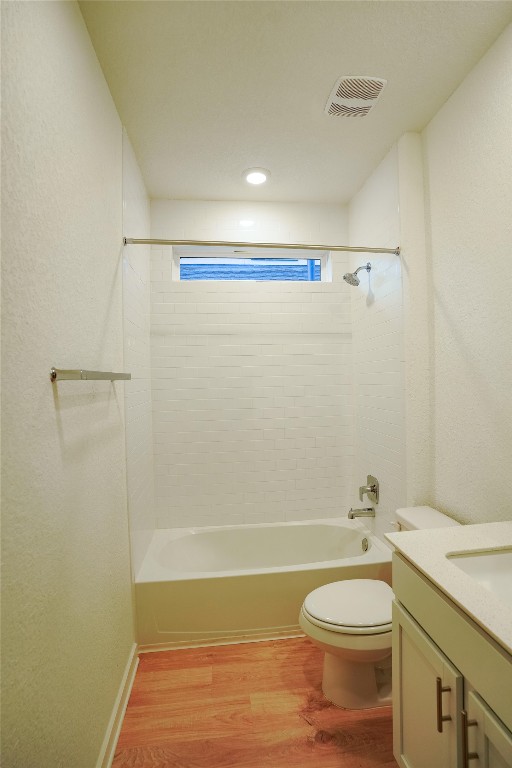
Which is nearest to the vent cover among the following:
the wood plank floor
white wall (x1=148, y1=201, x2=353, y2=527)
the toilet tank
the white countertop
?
white wall (x1=148, y1=201, x2=353, y2=527)

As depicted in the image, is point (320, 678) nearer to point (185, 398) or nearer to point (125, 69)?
point (185, 398)

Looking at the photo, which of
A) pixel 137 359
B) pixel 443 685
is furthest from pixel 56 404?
pixel 443 685

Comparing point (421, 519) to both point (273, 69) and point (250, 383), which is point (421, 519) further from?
point (273, 69)

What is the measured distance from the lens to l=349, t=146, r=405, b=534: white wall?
1927 mm

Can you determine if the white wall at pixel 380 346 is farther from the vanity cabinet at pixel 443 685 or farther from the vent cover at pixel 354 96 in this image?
the vanity cabinet at pixel 443 685

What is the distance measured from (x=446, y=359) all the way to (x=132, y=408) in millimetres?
1583

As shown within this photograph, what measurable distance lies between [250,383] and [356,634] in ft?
5.13

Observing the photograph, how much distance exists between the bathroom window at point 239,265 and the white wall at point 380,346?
34 centimetres

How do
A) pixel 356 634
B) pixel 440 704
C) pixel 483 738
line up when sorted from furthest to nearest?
pixel 356 634, pixel 440 704, pixel 483 738

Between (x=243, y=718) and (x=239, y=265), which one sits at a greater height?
(x=239, y=265)

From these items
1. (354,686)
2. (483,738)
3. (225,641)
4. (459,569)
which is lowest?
(225,641)

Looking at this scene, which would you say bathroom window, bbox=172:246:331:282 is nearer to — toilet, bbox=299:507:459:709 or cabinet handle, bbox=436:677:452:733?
toilet, bbox=299:507:459:709

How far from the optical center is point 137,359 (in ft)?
6.68

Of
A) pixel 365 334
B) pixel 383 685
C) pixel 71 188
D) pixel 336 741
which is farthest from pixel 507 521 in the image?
pixel 71 188
